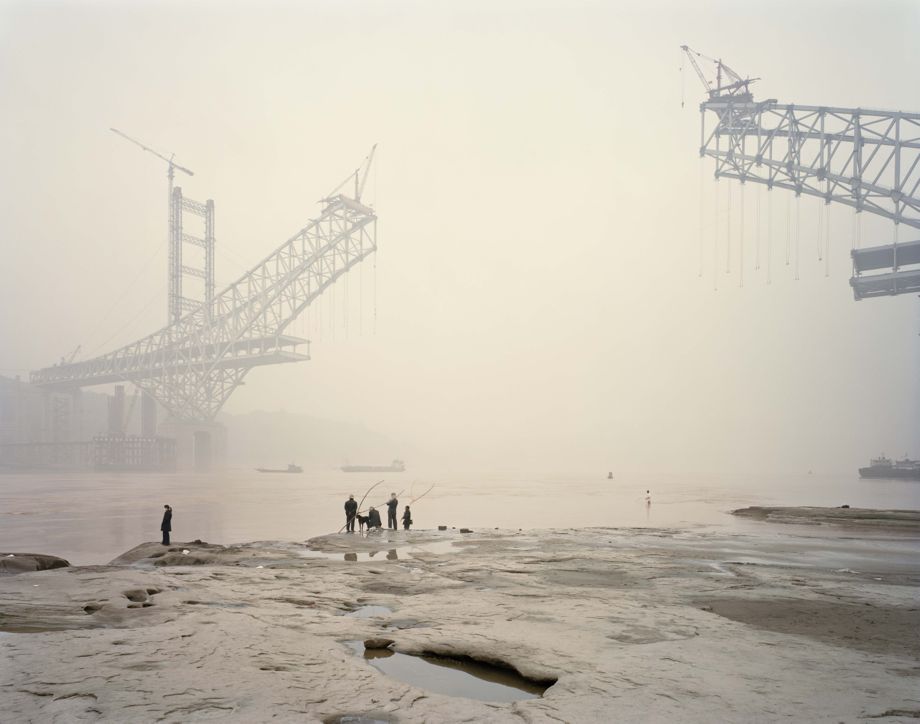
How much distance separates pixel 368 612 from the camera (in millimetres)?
8836

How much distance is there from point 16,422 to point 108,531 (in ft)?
434

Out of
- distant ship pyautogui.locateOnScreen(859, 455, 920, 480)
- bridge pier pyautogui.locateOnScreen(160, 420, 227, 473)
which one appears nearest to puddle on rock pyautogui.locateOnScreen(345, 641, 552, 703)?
bridge pier pyautogui.locateOnScreen(160, 420, 227, 473)

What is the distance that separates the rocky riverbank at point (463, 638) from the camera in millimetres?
5191

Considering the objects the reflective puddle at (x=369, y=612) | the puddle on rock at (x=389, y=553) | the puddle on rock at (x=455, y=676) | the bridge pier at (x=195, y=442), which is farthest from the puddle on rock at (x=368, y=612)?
the bridge pier at (x=195, y=442)

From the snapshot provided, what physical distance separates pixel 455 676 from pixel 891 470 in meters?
121

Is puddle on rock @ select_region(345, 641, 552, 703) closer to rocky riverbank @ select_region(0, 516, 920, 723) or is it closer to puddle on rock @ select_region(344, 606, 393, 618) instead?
rocky riverbank @ select_region(0, 516, 920, 723)

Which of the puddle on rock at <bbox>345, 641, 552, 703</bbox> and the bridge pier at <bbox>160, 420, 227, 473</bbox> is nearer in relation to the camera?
the puddle on rock at <bbox>345, 641, 552, 703</bbox>

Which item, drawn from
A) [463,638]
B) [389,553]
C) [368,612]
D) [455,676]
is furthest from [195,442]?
[455,676]

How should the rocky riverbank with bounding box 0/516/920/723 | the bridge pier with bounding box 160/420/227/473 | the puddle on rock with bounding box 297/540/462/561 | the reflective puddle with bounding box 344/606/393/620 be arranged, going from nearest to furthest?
1. the rocky riverbank with bounding box 0/516/920/723
2. the reflective puddle with bounding box 344/606/393/620
3. the puddle on rock with bounding box 297/540/462/561
4. the bridge pier with bounding box 160/420/227/473

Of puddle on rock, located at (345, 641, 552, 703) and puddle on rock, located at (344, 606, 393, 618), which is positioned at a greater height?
puddle on rock, located at (345, 641, 552, 703)

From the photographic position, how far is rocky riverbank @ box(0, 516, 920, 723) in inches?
204

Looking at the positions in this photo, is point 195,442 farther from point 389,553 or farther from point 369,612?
point 369,612

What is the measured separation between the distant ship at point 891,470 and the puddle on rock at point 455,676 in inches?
4588

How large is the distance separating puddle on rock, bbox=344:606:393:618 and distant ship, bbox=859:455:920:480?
115m
